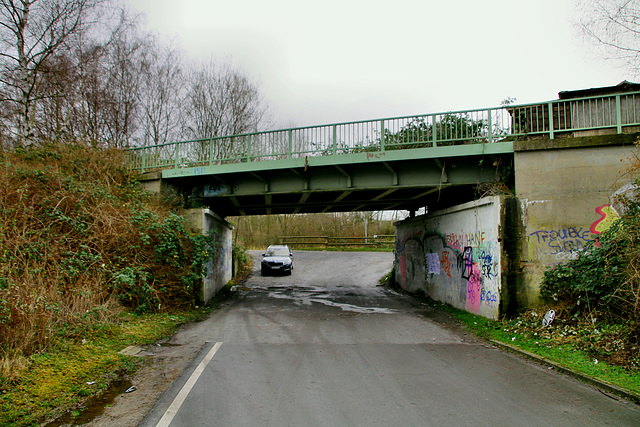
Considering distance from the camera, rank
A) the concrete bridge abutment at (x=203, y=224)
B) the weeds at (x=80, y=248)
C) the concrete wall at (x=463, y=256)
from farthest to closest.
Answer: the concrete bridge abutment at (x=203, y=224) → the concrete wall at (x=463, y=256) → the weeds at (x=80, y=248)

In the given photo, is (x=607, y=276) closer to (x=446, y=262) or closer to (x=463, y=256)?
(x=463, y=256)

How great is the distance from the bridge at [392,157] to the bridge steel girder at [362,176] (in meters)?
0.03

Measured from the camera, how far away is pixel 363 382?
5.50 m

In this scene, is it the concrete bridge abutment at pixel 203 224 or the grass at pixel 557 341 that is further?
the concrete bridge abutment at pixel 203 224

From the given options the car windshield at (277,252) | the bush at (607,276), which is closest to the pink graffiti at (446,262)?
the bush at (607,276)

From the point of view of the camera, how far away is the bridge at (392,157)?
11023 mm

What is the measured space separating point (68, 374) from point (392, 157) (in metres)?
9.62

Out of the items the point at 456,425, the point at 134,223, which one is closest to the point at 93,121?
the point at 134,223

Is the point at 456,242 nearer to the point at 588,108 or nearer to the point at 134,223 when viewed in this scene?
the point at 588,108

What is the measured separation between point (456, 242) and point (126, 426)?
36.2ft

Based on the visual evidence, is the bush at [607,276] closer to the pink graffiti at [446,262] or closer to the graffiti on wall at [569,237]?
the graffiti on wall at [569,237]

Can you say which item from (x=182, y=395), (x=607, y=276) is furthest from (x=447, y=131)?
(x=182, y=395)

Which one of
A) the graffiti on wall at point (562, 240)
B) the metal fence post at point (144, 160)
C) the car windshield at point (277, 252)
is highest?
the metal fence post at point (144, 160)

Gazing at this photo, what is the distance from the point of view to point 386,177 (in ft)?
43.8
